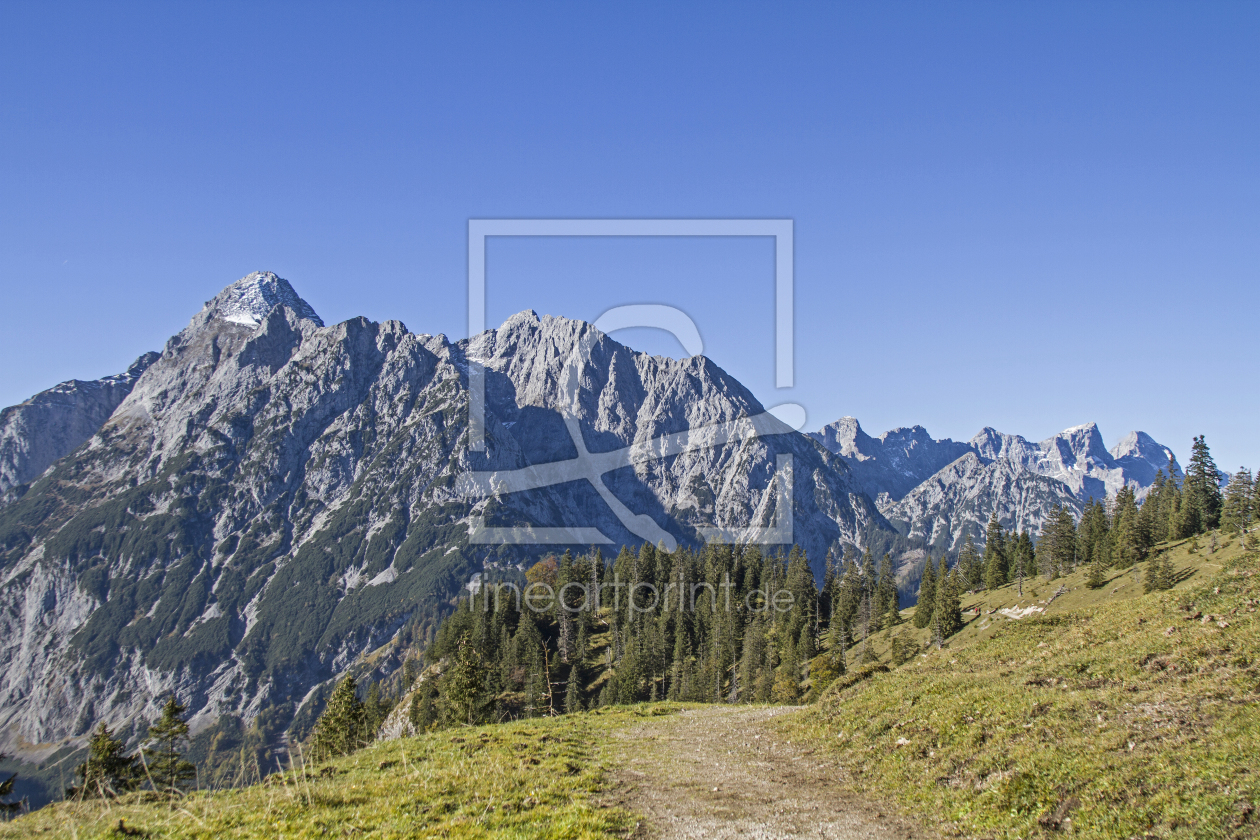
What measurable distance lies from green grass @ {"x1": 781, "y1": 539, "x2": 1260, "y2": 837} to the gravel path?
1.54m

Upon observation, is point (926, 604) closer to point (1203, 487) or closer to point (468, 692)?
point (1203, 487)

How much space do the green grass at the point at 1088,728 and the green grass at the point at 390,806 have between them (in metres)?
10.6

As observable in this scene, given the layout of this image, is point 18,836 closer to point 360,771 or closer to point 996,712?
point 360,771

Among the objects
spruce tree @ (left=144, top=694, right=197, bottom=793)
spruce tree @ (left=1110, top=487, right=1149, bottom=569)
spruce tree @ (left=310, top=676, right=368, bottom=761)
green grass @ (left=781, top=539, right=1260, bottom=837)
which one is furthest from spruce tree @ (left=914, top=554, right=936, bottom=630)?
spruce tree @ (left=144, top=694, right=197, bottom=793)

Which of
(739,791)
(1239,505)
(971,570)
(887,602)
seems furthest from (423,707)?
(1239,505)

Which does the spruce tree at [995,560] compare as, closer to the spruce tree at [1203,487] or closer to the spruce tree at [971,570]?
the spruce tree at [971,570]

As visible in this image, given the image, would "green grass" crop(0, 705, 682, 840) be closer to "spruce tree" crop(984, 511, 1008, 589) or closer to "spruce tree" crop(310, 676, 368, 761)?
"spruce tree" crop(310, 676, 368, 761)

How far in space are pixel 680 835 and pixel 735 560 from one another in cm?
12186

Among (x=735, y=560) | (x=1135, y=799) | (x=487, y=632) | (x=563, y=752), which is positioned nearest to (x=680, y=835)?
(x=1135, y=799)

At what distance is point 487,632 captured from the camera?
112 meters

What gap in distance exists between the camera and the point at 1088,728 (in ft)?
70.2

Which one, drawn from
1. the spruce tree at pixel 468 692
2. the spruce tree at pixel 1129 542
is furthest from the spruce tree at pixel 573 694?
the spruce tree at pixel 1129 542

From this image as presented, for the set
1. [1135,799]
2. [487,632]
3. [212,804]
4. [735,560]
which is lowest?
[487,632]

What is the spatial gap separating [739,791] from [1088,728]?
11.3 meters
